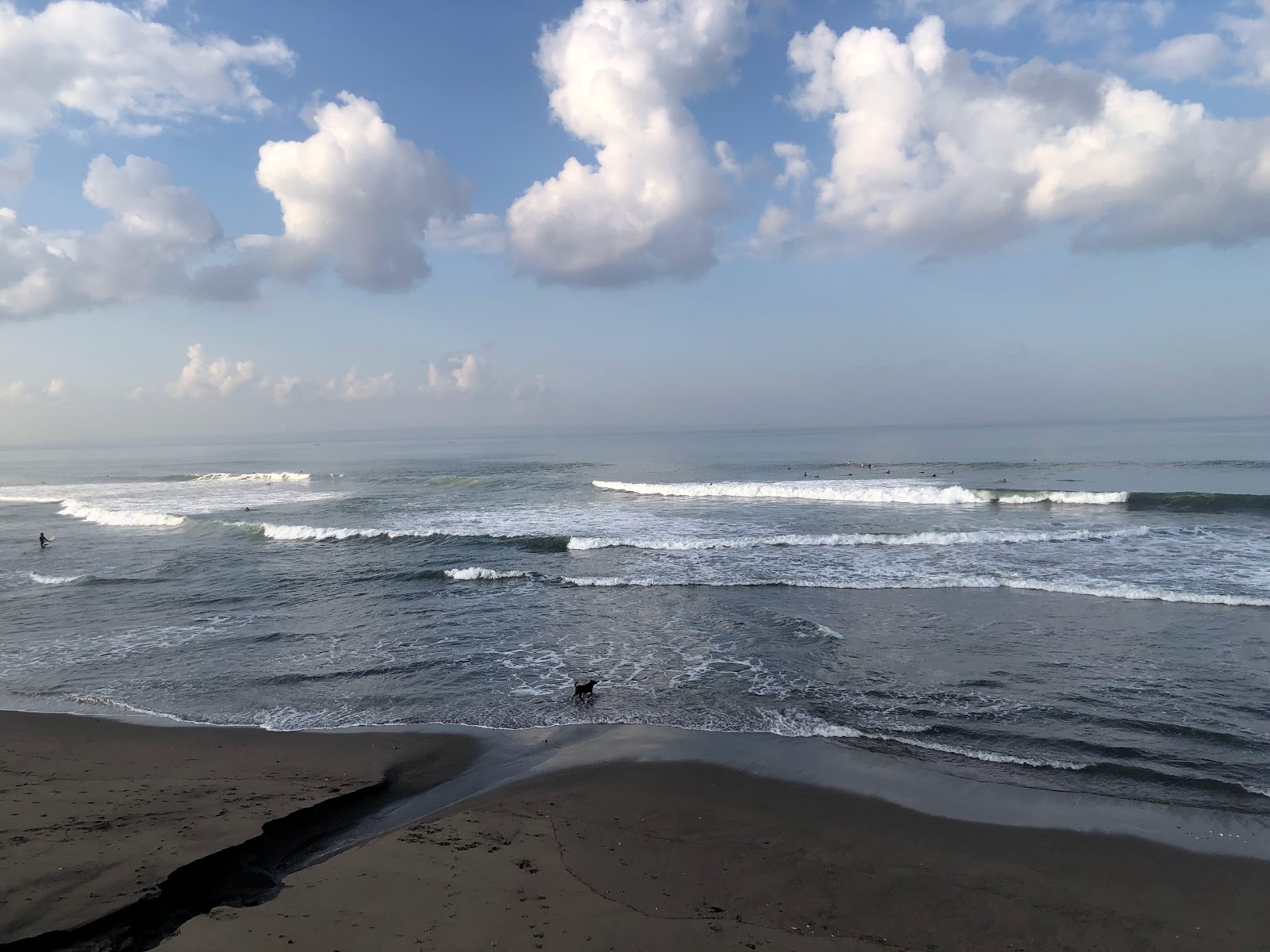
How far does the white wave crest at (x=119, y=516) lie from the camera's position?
31.6 m

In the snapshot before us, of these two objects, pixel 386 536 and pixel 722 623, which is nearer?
pixel 722 623

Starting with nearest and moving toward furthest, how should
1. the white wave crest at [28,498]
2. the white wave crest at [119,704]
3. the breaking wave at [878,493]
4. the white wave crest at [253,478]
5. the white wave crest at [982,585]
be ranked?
the white wave crest at [119,704]
the white wave crest at [982,585]
the breaking wave at [878,493]
the white wave crest at [28,498]
the white wave crest at [253,478]

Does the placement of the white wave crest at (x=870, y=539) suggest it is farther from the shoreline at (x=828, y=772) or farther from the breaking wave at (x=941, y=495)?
the shoreline at (x=828, y=772)

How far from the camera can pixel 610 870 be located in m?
6.18

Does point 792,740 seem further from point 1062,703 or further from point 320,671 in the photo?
point 320,671

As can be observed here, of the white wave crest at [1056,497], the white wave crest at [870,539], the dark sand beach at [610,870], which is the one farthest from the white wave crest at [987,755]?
the white wave crest at [1056,497]

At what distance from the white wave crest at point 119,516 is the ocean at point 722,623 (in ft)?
1.01

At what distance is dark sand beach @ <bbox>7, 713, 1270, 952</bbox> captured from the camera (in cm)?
524

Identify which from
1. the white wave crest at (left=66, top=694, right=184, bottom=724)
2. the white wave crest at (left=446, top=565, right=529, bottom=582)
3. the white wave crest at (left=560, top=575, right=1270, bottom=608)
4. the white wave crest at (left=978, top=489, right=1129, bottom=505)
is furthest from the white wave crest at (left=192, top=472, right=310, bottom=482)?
the white wave crest at (left=978, top=489, right=1129, bottom=505)

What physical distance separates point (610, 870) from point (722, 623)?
8774 mm

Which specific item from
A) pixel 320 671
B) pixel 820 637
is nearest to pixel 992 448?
pixel 820 637


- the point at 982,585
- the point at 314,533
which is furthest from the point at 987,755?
the point at 314,533

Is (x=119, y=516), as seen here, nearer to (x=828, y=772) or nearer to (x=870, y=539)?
(x=870, y=539)

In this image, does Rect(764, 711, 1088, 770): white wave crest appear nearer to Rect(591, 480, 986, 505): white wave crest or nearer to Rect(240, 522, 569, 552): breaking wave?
Rect(240, 522, 569, 552): breaking wave
